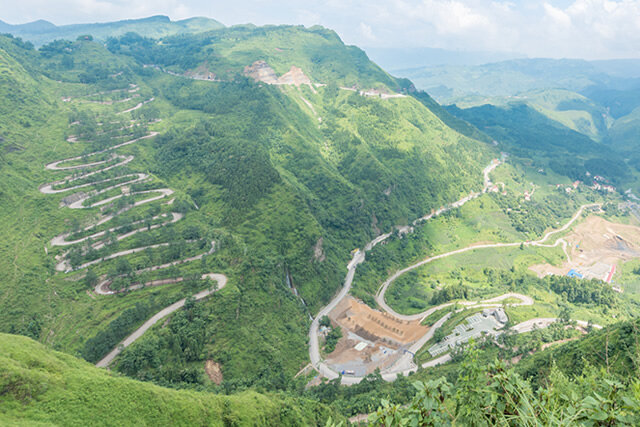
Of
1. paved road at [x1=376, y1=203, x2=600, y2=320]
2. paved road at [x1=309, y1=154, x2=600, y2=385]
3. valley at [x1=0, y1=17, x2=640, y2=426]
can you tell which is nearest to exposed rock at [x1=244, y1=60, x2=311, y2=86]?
valley at [x1=0, y1=17, x2=640, y2=426]

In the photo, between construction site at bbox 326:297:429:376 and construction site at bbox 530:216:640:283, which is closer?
construction site at bbox 326:297:429:376

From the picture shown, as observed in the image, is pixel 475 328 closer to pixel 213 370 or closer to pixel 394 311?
pixel 394 311

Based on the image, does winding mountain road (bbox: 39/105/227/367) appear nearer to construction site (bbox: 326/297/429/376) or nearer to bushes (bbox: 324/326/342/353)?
bushes (bbox: 324/326/342/353)

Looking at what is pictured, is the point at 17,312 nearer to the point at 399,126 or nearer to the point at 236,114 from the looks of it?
the point at 236,114

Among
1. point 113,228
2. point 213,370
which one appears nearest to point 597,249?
point 213,370

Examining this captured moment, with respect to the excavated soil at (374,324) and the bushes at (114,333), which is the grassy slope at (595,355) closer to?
the excavated soil at (374,324)

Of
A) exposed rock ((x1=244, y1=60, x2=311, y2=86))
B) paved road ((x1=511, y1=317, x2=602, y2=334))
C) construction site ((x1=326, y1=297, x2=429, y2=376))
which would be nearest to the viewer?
construction site ((x1=326, y1=297, x2=429, y2=376))
